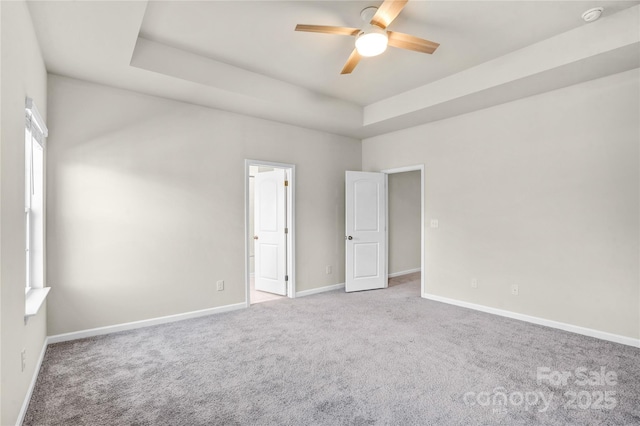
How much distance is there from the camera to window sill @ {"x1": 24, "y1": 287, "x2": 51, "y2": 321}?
2.22 meters

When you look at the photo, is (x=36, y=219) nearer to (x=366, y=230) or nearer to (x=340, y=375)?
(x=340, y=375)

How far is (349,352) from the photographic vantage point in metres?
2.98

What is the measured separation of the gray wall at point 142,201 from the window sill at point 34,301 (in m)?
0.41

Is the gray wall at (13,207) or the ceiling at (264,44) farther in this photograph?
the ceiling at (264,44)

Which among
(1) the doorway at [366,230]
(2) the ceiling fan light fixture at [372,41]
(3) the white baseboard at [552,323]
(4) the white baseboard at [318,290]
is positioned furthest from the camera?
(1) the doorway at [366,230]

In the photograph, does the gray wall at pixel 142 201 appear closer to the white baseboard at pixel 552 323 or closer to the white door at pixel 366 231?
the white door at pixel 366 231

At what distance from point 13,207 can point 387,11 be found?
8.63ft

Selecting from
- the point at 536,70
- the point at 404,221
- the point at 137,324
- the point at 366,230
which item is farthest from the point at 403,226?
the point at 137,324

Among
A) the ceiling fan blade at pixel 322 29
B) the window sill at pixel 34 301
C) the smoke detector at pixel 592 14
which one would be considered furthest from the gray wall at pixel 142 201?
the smoke detector at pixel 592 14

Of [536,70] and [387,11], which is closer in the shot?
[387,11]

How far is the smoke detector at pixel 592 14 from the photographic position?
8.54 feet

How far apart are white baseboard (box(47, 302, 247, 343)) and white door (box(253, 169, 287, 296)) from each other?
871mm

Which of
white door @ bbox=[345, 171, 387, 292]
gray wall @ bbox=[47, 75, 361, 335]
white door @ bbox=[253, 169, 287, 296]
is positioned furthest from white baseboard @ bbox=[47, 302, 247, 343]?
white door @ bbox=[345, 171, 387, 292]

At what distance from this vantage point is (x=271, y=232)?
5.21 metres
